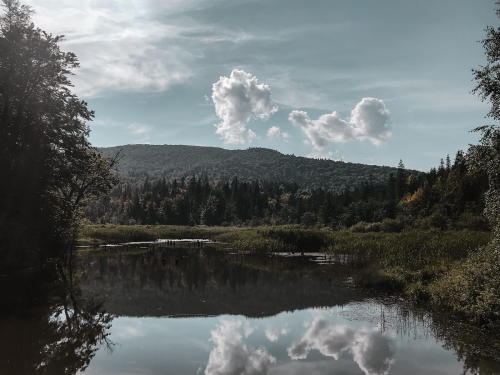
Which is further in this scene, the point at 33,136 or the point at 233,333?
the point at 33,136

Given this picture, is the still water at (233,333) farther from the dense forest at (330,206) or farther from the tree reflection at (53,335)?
the dense forest at (330,206)

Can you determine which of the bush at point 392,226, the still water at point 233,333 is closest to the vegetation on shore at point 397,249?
the still water at point 233,333

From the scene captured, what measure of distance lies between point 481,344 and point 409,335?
287cm

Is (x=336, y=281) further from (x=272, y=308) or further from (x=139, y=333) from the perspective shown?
(x=139, y=333)

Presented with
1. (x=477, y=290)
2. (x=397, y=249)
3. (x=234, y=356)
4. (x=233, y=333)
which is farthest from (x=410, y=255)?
(x=234, y=356)

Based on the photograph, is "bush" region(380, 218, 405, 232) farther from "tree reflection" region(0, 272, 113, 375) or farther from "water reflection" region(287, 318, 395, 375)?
"tree reflection" region(0, 272, 113, 375)

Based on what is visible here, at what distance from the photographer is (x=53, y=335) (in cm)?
1752

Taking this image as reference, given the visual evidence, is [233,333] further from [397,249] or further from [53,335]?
[397,249]

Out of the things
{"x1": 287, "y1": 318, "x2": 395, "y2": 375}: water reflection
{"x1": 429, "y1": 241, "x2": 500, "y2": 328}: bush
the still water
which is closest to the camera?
the still water

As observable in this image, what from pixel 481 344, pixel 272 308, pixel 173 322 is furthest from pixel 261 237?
pixel 481 344

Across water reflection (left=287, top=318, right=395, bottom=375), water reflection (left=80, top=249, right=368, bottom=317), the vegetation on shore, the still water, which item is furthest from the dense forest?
water reflection (left=287, top=318, right=395, bottom=375)

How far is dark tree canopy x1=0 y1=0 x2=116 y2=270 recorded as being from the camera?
24.1 metres

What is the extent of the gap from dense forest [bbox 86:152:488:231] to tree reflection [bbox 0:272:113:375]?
50.7 meters

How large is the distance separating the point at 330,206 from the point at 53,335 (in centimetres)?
10697
